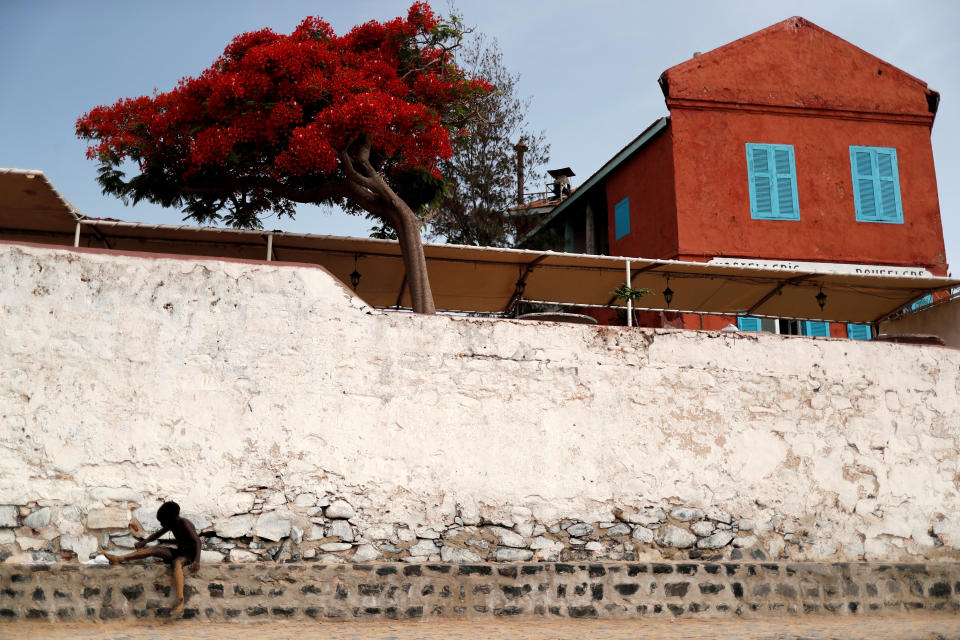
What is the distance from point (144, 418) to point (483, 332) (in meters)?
3.01

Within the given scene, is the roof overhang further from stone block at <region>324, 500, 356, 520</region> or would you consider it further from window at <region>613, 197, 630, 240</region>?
stone block at <region>324, 500, 356, 520</region>

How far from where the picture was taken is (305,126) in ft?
29.3

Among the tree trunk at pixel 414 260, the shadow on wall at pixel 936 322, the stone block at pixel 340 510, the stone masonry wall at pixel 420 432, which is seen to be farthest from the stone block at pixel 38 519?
the shadow on wall at pixel 936 322

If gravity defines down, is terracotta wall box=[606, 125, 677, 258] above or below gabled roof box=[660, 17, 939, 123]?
below

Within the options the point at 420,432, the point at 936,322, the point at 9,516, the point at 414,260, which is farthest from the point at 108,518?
the point at 936,322

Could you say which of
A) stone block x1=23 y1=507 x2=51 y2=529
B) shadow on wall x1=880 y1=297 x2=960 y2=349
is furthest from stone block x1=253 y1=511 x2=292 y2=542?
shadow on wall x1=880 y1=297 x2=960 y2=349

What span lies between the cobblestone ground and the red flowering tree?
11.9 ft

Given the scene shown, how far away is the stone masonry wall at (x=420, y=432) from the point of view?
6543mm

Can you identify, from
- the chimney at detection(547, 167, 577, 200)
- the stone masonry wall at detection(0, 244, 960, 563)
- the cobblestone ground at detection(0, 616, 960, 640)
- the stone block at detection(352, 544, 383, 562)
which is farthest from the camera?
the chimney at detection(547, 167, 577, 200)

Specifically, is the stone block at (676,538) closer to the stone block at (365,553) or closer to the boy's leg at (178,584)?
the stone block at (365,553)

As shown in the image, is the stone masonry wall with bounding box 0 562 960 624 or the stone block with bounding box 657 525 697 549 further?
the stone block with bounding box 657 525 697 549

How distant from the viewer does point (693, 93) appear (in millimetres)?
14297

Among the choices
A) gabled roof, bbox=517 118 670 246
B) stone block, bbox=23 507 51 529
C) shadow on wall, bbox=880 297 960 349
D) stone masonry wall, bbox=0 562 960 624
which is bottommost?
stone masonry wall, bbox=0 562 960 624

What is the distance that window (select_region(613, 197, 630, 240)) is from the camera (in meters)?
15.7
